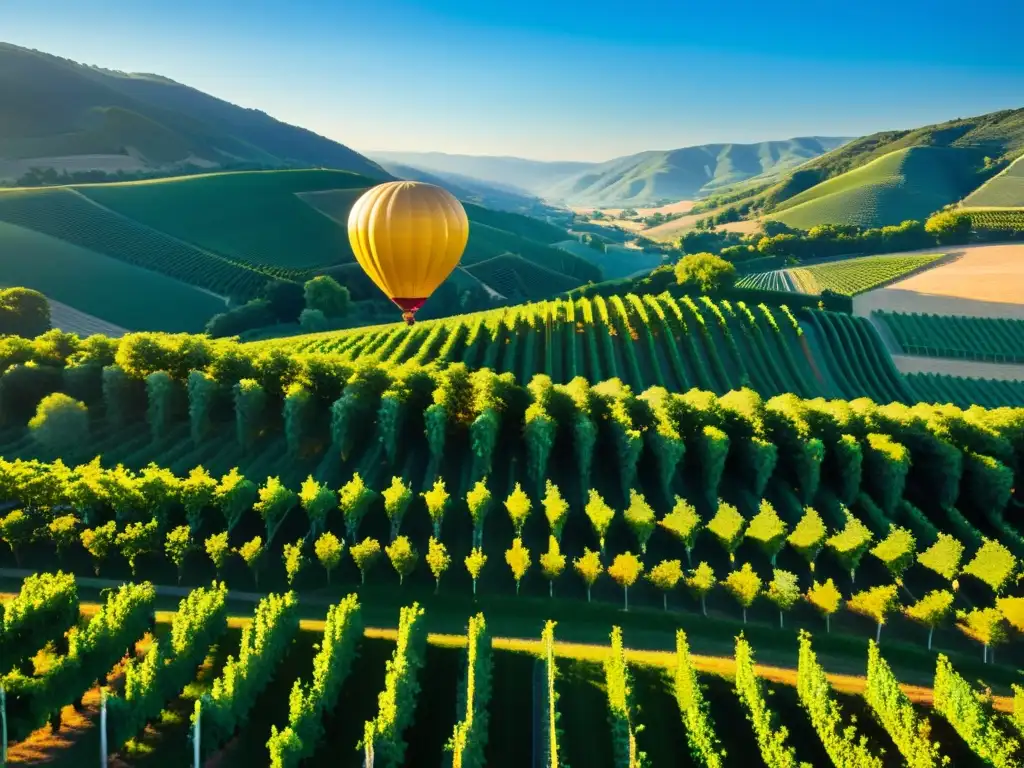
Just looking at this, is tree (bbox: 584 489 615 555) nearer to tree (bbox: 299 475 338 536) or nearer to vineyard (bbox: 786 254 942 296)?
tree (bbox: 299 475 338 536)

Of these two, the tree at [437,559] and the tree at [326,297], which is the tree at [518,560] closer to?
the tree at [437,559]

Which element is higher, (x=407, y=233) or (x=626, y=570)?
(x=407, y=233)

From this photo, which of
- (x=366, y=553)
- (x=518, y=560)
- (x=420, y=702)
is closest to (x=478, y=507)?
(x=518, y=560)

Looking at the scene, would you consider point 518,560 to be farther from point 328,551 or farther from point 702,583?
point 328,551

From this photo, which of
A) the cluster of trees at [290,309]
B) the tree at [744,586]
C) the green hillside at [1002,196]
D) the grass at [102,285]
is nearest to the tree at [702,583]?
the tree at [744,586]

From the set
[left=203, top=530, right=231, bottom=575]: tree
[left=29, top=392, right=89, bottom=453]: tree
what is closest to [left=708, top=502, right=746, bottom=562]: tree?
[left=203, top=530, right=231, bottom=575]: tree

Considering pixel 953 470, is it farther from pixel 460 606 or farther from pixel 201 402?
pixel 201 402
